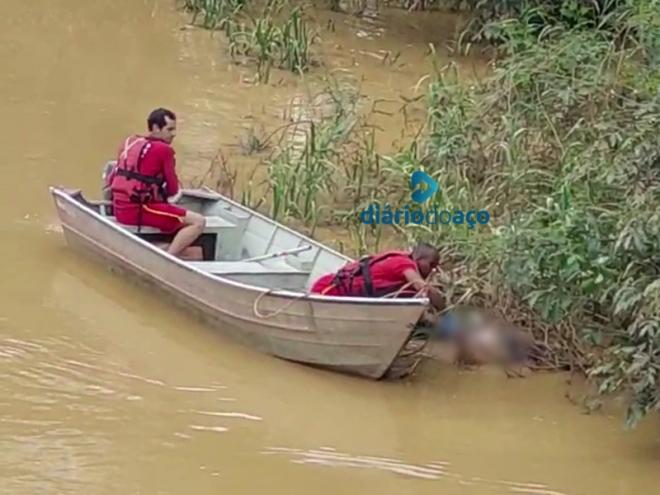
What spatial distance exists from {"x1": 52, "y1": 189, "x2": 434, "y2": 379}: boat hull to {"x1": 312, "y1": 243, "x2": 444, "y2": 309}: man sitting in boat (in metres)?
0.24

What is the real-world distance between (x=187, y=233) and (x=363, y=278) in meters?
1.56

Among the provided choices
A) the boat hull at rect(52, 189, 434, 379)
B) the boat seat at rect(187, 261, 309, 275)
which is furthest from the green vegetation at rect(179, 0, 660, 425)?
the boat seat at rect(187, 261, 309, 275)

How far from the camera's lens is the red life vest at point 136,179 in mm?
9172

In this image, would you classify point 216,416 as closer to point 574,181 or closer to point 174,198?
point 174,198

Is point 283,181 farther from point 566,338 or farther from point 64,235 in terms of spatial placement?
point 566,338

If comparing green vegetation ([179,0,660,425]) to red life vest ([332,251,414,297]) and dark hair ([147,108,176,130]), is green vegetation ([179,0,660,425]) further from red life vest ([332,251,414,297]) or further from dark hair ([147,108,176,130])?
dark hair ([147,108,176,130])

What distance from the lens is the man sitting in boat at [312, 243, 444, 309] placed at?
26.3 feet

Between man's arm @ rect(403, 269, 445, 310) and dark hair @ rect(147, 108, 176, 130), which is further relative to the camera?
dark hair @ rect(147, 108, 176, 130)

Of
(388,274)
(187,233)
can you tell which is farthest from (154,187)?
(388,274)

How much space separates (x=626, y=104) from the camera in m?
9.27

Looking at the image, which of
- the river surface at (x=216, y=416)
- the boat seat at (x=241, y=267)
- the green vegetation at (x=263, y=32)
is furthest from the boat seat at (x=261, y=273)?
the green vegetation at (x=263, y=32)

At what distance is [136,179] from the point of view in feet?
30.1

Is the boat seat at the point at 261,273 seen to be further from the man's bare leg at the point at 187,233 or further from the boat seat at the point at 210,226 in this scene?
the boat seat at the point at 210,226

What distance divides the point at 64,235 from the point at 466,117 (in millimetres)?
3065
